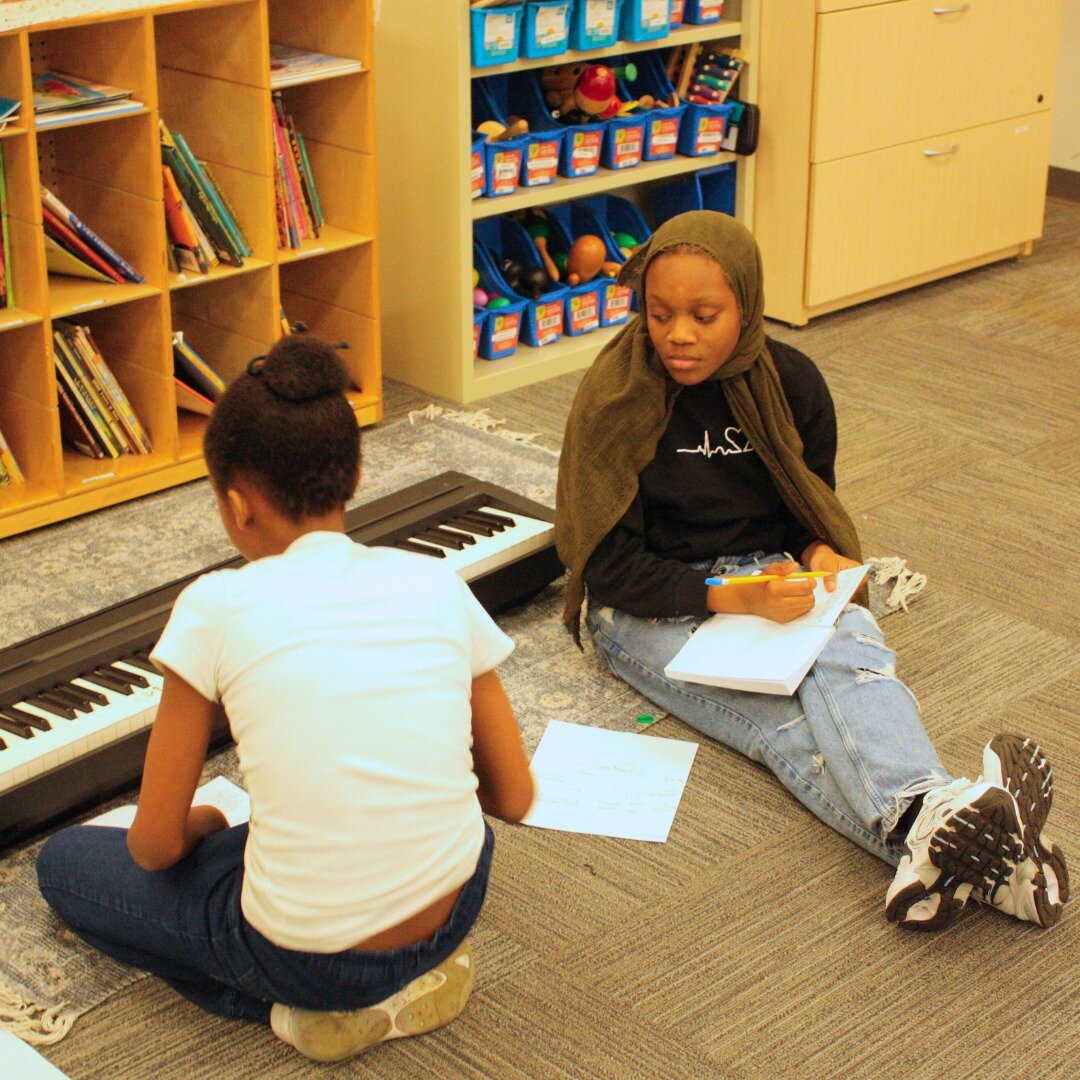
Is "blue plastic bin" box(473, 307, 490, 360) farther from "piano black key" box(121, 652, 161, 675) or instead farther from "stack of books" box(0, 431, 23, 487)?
"piano black key" box(121, 652, 161, 675)

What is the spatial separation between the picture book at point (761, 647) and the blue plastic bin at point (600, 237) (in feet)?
5.29

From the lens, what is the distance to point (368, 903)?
4.52 ft

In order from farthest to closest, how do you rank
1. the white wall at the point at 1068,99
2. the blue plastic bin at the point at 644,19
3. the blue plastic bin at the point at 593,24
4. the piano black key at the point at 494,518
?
1. the white wall at the point at 1068,99
2. the blue plastic bin at the point at 644,19
3. the blue plastic bin at the point at 593,24
4. the piano black key at the point at 494,518

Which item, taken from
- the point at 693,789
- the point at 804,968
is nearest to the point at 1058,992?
the point at 804,968

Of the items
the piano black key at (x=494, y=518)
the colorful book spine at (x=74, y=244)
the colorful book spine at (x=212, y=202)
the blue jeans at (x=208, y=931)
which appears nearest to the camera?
the blue jeans at (x=208, y=931)

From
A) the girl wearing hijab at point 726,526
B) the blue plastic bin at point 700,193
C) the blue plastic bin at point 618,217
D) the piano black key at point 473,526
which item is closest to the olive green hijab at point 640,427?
the girl wearing hijab at point 726,526

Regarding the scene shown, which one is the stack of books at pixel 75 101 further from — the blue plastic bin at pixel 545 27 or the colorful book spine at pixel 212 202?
Result: the blue plastic bin at pixel 545 27

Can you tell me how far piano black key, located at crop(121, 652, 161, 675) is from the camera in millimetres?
1976

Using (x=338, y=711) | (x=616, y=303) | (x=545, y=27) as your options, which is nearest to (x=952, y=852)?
(x=338, y=711)

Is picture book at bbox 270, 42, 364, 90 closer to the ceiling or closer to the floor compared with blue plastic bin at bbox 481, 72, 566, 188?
closer to the ceiling

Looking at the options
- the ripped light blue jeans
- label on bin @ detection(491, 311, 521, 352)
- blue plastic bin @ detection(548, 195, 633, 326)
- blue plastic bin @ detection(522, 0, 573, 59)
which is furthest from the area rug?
blue plastic bin @ detection(522, 0, 573, 59)

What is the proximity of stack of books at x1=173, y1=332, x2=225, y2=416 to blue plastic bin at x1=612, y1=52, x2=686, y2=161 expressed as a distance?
1180 millimetres

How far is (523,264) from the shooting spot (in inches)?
138

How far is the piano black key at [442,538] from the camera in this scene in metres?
2.33
